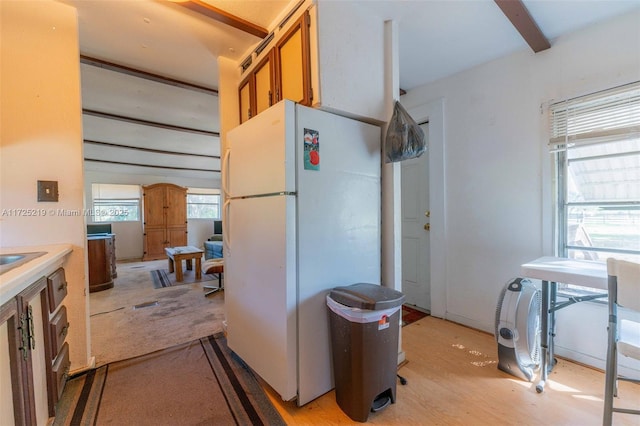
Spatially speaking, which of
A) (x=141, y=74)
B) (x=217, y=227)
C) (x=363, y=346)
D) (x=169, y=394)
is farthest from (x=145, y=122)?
(x=363, y=346)

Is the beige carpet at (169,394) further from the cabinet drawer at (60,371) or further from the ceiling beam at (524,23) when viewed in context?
the ceiling beam at (524,23)

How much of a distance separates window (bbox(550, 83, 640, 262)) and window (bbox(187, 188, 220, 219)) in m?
7.94

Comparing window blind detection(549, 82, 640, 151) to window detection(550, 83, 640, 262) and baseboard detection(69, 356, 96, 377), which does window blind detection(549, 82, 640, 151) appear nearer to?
window detection(550, 83, 640, 262)

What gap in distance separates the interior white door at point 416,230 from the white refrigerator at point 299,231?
1.38m

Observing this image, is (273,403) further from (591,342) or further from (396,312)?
(591,342)

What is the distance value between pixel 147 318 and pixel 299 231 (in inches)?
99.1

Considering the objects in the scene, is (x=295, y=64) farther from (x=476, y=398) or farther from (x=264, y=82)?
(x=476, y=398)

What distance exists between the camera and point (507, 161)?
95.7 inches

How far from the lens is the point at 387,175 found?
202cm

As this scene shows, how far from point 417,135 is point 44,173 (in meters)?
2.57

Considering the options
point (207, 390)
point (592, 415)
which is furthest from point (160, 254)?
point (592, 415)

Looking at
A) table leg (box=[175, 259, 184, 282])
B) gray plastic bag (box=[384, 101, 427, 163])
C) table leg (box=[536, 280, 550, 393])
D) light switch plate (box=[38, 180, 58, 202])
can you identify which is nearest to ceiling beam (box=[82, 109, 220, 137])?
table leg (box=[175, 259, 184, 282])

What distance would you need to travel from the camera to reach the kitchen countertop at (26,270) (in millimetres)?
958

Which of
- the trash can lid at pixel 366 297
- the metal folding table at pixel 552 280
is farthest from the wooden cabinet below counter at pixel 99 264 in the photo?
the metal folding table at pixel 552 280
